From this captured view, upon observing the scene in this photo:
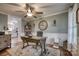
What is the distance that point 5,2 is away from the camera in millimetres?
2281

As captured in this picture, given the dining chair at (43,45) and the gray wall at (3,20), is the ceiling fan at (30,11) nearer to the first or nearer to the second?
the gray wall at (3,20)

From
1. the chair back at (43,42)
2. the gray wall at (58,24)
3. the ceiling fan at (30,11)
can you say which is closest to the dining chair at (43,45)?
the chair back at (43,42)

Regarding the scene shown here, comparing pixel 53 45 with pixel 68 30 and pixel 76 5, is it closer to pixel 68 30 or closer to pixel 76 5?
pixel 68 30

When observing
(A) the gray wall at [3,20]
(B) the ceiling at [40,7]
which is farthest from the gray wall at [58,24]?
(A) the gray wall at [3,20]

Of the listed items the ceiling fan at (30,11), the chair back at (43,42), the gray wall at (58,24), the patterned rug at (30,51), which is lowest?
the patterned rug at (30,51)

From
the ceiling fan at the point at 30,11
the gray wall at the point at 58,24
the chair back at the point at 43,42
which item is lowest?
the chair back at the point at 43,42

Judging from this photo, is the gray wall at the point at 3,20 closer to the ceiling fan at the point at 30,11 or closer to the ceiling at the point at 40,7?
A: the ceiling at the point at 40,7

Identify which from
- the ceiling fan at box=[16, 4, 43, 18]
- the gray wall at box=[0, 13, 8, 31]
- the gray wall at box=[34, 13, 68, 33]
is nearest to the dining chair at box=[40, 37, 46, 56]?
the gray wall at box=[34, 13, 68, 33]

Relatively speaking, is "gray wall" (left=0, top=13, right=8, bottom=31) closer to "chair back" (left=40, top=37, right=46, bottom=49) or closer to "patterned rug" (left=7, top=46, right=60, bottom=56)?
"patterned rug" (left=7, top=46, right=60, bottom=56)

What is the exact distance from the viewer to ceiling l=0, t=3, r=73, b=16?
89.5 inches

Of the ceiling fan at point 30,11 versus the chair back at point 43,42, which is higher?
the ceiling fan at point 30,11

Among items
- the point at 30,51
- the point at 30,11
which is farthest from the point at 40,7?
the point at 30,51

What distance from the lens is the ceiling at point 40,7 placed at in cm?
227

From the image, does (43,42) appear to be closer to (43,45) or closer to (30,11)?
(43,45)
